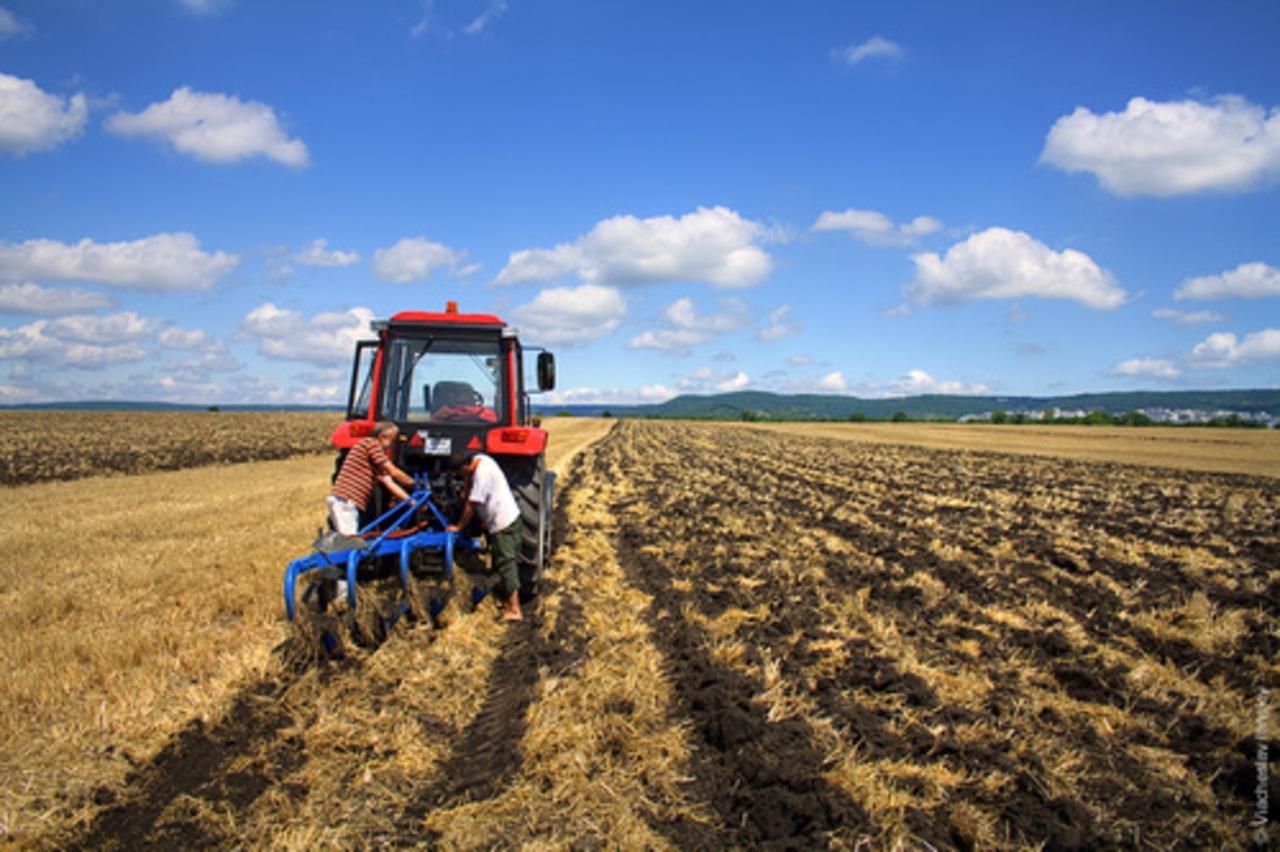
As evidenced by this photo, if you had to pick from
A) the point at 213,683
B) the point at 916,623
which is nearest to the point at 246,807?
the point at 213,683

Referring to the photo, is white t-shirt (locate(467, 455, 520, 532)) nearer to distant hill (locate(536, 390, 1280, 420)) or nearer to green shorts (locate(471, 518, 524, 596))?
green shorts (locate(471, 518, 524, 596))

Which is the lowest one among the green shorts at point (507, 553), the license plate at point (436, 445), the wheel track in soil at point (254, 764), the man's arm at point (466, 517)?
the wheel track in soil at point (254, 764)

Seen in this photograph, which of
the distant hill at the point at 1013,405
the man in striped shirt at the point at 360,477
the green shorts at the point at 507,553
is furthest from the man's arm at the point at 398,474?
the distant hill at the point at 1013,405

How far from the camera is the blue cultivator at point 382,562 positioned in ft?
18.3

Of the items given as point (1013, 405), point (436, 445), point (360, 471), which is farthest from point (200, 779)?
point (1013, 405)

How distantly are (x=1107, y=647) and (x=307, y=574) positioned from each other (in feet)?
20.4

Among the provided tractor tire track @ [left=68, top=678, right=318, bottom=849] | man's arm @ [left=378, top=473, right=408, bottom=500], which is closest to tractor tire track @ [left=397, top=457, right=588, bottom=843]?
tractor tire track @ [left=68, top=678, right=318, bottom=849]

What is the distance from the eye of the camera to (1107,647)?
580 cm

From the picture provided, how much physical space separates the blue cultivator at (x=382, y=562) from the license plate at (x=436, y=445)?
0.29 m

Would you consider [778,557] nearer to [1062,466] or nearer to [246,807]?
[246,807]

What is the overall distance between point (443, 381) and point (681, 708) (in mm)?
4277

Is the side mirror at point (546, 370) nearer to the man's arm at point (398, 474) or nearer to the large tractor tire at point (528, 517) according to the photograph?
the large tractor tire at point (528, 517)

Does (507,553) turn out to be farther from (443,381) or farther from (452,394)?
(443,381)

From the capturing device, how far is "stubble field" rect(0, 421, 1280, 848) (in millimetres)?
3416
